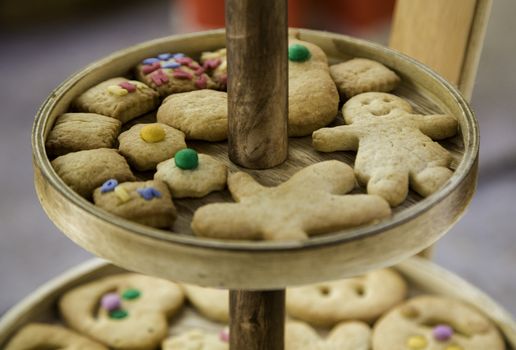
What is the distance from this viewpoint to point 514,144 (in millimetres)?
2273

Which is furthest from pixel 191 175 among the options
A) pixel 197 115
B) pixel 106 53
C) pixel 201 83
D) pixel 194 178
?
pixel 106 53

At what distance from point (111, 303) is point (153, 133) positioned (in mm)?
560

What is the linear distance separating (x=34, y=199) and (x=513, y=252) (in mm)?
1299

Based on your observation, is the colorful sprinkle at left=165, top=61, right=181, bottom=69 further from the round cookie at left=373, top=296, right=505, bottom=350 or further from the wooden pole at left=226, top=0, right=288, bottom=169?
the round cookie at left=373, top=296, right=505, bottom=350

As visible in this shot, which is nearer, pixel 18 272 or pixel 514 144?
pixel 18 272

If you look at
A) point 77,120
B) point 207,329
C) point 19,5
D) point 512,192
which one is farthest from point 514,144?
point 19,5

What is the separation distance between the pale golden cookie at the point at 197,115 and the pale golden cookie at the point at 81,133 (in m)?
0.06

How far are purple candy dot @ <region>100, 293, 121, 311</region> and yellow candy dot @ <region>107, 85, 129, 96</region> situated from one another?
510mm

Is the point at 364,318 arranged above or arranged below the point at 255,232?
below

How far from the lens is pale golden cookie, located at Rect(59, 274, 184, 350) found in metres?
1.22

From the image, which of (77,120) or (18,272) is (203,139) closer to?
(77,120)

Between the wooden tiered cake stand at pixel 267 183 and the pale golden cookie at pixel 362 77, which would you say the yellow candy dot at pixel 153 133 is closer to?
the wooden tiered cake stand at pixel 267 183

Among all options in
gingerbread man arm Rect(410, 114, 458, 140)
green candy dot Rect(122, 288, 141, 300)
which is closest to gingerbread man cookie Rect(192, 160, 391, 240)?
gingerbread man arm Rect(410, 114, 458, 140)

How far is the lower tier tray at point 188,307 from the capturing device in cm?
122
